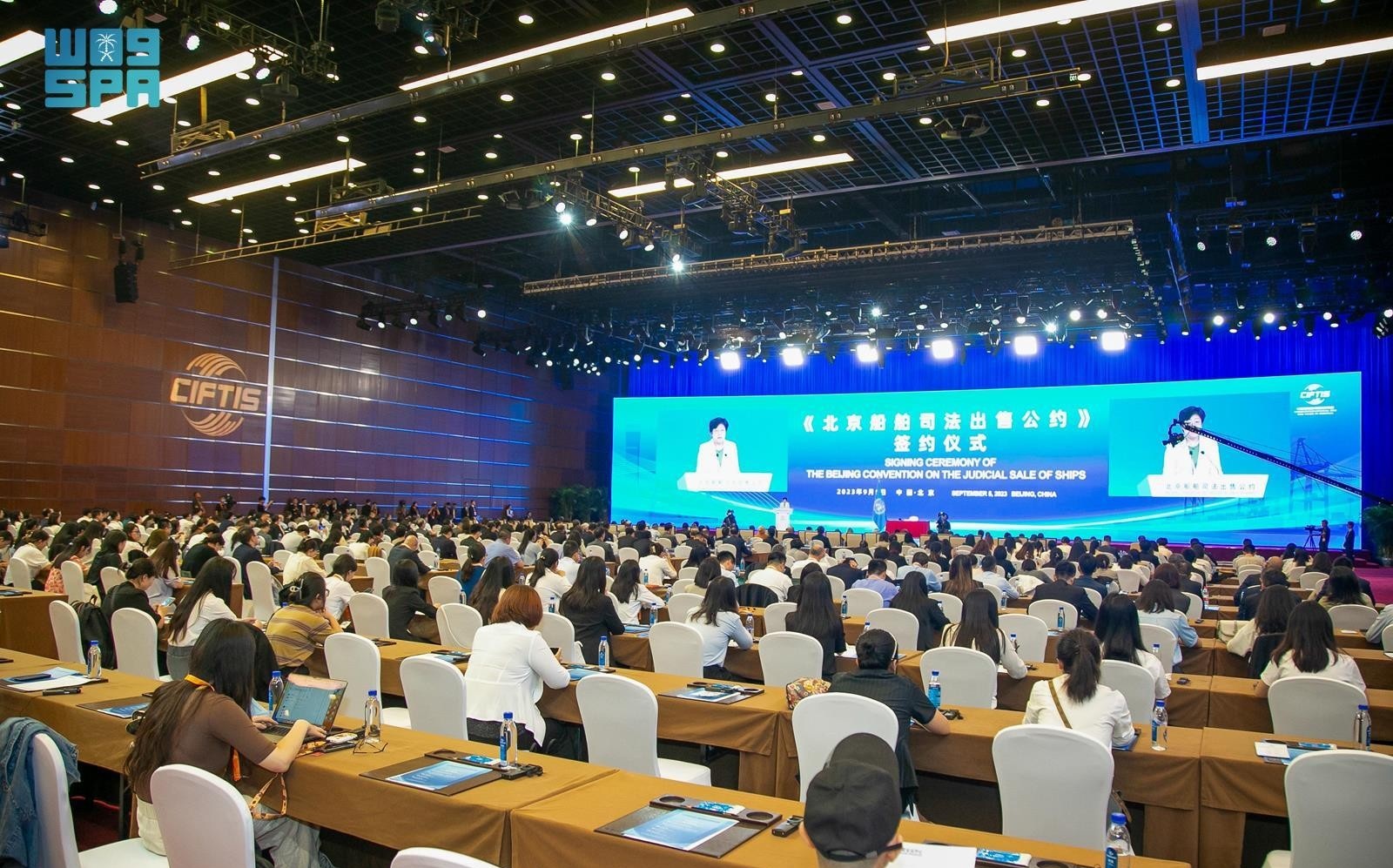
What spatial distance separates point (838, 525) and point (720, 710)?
856 inches

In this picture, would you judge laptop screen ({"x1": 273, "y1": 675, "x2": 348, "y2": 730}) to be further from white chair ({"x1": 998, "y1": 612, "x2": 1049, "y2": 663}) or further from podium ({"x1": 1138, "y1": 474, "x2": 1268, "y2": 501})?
podium ({"x1": 1138, "y1": 474, "x2": 1268, "y2": 501})

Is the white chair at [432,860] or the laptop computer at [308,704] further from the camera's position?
the laptop computer at [308,704]

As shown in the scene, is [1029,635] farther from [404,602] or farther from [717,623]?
[404,602]

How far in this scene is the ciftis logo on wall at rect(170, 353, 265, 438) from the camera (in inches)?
756

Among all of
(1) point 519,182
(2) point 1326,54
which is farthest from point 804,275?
(2) point 1326,54

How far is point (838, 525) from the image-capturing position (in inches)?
1032

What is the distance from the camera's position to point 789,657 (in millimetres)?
6051

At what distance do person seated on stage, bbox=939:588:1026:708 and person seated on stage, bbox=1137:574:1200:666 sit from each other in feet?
6.25

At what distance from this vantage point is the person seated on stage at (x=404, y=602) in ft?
25.2

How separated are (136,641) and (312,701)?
3.15 metres

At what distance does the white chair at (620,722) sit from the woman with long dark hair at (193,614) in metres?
2.50

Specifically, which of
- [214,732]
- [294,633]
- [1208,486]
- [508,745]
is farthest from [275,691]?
[1208,486]

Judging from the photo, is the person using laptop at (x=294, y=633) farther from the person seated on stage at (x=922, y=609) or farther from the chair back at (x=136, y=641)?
the person seated on stage at (x=922, y=609)

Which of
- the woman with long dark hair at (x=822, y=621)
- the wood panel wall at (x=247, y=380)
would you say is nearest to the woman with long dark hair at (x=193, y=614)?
the woman with long dark hair at (x=822, y=621)
